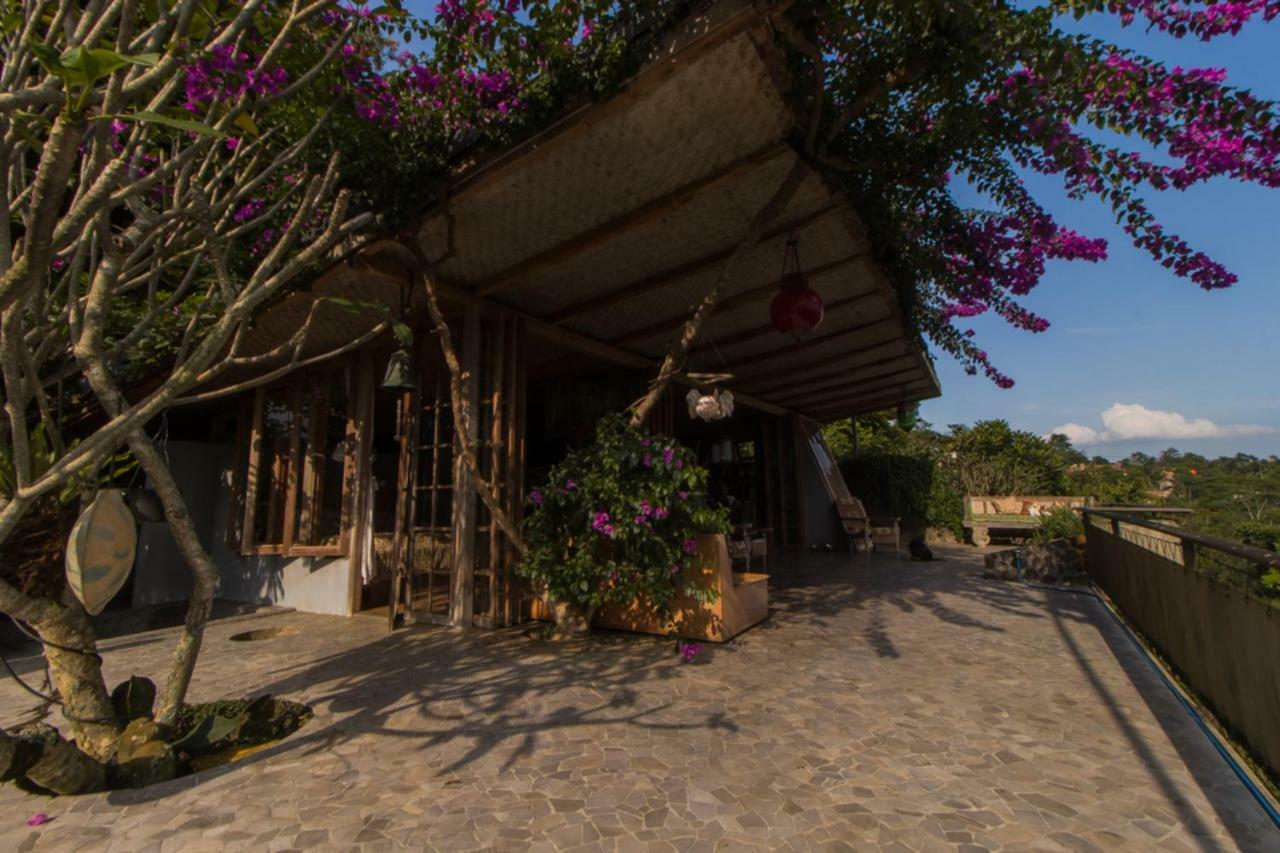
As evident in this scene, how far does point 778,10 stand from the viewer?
2541 millimetres

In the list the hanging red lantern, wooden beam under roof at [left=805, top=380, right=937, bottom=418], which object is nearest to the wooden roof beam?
wooden beam under roof at [left=805, top=380, right=937, bottom=418]

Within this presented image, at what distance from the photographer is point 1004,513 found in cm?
1207

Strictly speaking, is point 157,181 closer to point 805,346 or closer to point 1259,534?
point 805,346

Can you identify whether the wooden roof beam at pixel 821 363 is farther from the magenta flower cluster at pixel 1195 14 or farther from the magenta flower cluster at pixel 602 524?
the magenta flower cluster at pixel 602 524

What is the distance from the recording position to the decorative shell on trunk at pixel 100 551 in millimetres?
2170

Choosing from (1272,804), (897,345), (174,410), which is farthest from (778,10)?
(174,410)

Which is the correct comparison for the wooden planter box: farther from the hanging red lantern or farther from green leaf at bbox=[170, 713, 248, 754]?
green leaf at bbox=[170, 713, 248, 754]

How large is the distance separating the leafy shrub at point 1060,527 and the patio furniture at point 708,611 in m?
5.94

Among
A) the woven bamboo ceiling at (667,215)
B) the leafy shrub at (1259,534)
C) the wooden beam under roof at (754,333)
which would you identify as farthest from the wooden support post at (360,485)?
the leafy shrub at (1259,534)

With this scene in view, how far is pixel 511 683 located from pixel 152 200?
442 centimetres

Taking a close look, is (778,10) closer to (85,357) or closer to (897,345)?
(85,357)

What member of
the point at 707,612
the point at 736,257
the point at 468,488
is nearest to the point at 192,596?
the point at 468,488

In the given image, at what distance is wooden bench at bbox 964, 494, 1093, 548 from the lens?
11.4m

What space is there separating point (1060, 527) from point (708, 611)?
682 cm
